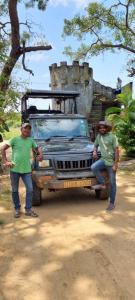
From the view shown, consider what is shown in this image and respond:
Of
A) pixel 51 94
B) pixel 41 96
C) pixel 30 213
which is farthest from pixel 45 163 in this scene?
pixel 41 96

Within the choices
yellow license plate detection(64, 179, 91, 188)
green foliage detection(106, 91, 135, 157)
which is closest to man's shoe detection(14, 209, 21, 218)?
yellow license plate detection(64, 179, 91, 188)

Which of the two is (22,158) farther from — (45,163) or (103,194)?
(103,194)

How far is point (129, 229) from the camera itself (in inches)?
281

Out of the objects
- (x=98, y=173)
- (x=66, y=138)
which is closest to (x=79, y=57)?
(x=66, y=138)

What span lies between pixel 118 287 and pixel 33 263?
133cm

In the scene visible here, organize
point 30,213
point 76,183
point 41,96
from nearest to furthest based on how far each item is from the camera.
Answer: point 30,213 < point 76,183 < point 41,96

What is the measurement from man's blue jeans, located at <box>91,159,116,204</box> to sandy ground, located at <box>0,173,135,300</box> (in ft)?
1.22

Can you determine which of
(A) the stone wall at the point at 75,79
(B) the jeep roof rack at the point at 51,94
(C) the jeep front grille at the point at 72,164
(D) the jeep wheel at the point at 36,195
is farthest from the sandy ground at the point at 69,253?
(A) the stone wall at the point at 75,79

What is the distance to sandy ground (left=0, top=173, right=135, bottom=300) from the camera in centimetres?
472

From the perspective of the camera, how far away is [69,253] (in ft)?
19.5

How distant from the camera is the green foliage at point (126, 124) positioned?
53.8 feet

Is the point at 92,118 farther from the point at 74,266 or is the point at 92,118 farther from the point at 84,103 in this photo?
the point at 74,266

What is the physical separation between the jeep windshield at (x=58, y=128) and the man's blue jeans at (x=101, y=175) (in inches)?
64.8

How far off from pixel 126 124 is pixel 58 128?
6873mm
